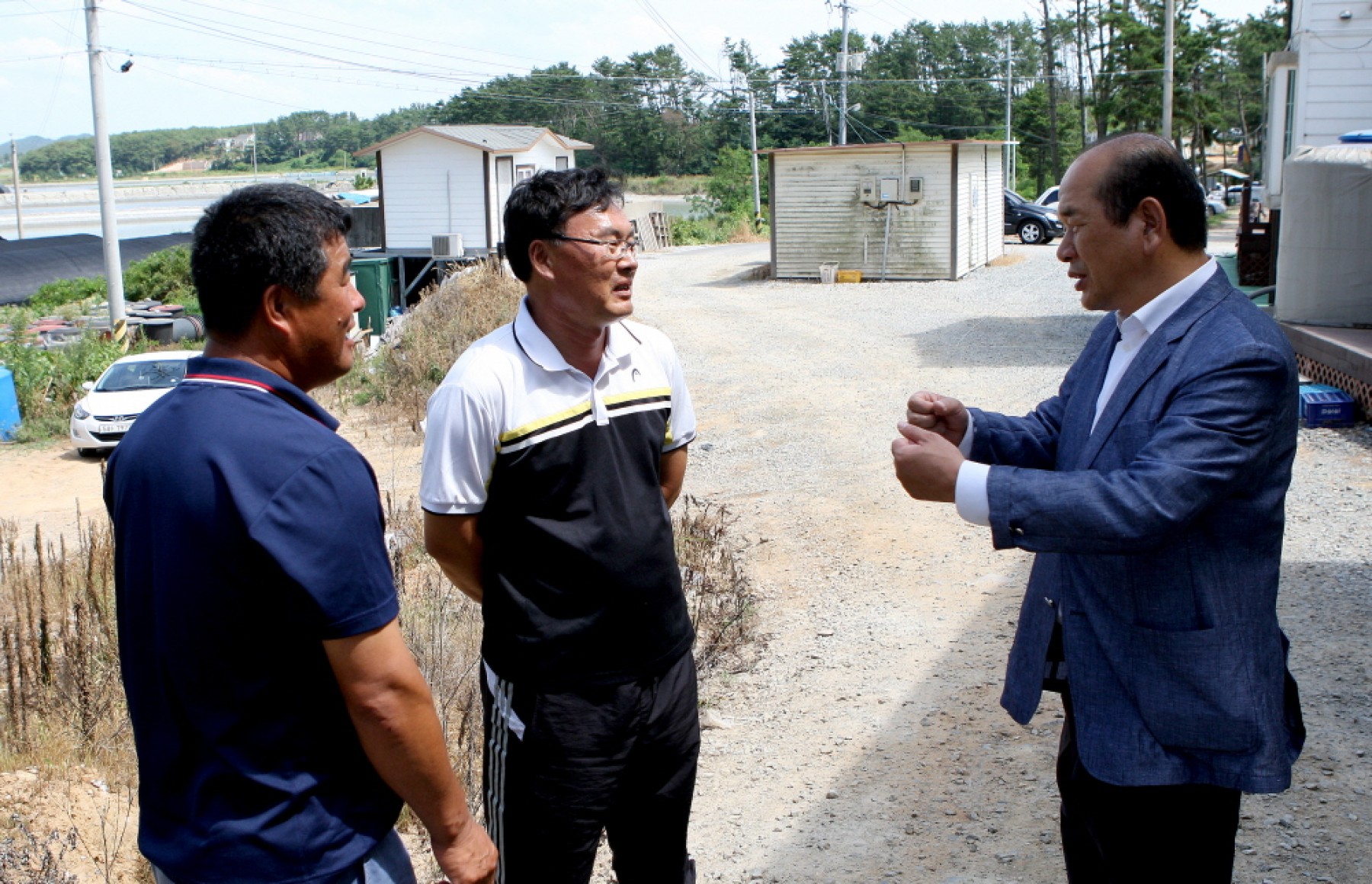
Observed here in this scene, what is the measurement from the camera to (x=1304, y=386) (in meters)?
10.2

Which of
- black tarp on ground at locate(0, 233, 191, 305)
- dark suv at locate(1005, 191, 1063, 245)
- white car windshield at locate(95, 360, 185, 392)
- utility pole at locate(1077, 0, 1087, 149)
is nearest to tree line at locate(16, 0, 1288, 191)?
utility pole at locate(1077, 0, 1087, 149)

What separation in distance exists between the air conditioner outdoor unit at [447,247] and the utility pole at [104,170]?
979 centimetres

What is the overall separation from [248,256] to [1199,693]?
73.6 inches

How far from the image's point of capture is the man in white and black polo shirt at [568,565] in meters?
2.64

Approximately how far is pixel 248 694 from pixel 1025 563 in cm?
539

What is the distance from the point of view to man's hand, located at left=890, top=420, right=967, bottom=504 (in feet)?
7.62

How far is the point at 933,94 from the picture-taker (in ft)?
265

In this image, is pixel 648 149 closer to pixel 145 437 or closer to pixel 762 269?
pixel 762 269

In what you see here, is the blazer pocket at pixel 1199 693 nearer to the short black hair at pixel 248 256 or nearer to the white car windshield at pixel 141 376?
the short black hair at pixel 248 256

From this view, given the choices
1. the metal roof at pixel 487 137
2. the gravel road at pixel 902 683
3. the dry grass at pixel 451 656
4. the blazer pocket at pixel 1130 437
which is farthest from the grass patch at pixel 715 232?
the blazer pocket at pixel 1130 437

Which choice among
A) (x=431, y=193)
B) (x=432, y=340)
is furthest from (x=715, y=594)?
(x=431, y=193)

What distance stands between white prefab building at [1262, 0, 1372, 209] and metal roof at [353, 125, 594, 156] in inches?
949

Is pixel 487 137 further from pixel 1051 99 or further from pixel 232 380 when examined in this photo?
pixel 232 380

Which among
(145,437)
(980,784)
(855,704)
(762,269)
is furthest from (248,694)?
(762,269)
